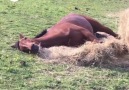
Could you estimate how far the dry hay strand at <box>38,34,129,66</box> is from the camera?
568cm

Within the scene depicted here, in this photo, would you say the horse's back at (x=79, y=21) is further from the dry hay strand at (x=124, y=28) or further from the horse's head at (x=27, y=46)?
the horse's head at (x=27, y=46)

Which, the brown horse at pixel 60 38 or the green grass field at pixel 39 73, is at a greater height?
the brown horse at pixel 60 38

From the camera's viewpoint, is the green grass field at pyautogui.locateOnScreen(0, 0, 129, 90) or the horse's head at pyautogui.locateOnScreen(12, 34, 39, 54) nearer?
the green grass field at pyautogui.locateOnScreen(0, 0, 129, 90)

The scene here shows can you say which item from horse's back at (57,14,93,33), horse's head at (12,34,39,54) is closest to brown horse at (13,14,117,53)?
horse's head at (12,34,39,54)

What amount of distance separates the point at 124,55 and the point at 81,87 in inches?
58.1

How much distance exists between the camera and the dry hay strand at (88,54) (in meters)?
5.68

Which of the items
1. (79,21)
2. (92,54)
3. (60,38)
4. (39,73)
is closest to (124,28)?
(79,21)

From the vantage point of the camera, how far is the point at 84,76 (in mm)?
5191

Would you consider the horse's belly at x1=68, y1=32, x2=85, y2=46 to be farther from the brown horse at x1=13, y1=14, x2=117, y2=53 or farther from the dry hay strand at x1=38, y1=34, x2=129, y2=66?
the dry hay strand at x1=38, y1=34, x2=129, y2=66

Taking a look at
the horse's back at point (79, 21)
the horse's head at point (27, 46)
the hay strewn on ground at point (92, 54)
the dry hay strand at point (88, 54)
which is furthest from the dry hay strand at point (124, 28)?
the horse's head at point (27, 46)


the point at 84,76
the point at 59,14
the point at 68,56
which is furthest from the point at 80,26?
the point at 59,14

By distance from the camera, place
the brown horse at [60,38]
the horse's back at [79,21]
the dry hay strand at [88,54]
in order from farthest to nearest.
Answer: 1. the horse's back at [79,21]
2. the brown horse at [60,38]
3. the dry hay strand at [88,54]

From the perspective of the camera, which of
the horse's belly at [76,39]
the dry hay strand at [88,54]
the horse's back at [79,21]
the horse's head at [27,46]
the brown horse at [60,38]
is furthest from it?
the horse's back at [79,21]

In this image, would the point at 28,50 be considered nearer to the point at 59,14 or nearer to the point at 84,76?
the point at 84,76
